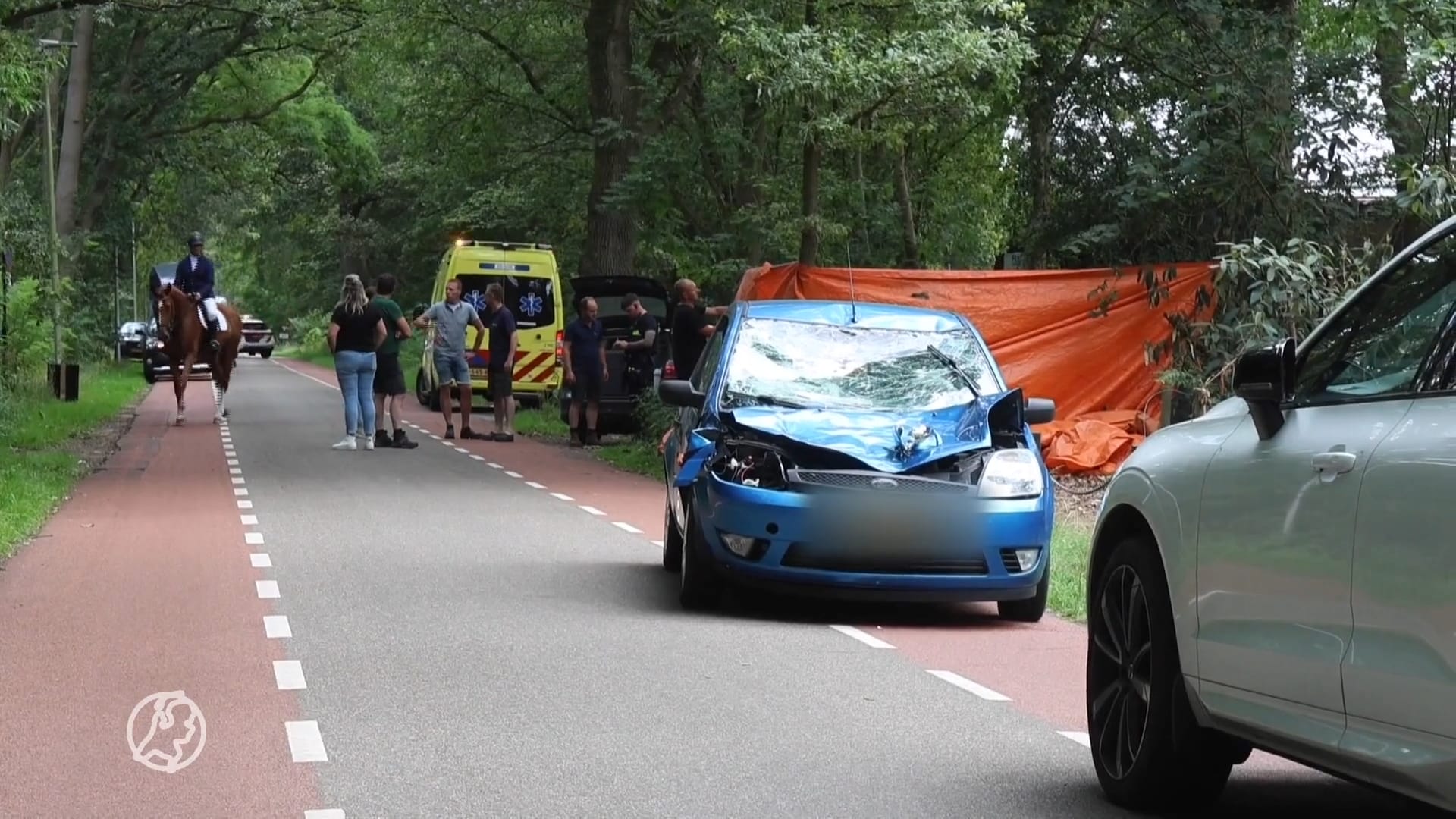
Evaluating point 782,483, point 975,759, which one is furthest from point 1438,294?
point 782,483

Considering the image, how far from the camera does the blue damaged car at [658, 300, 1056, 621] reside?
1012 centimetres

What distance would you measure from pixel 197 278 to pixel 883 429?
18711 mm

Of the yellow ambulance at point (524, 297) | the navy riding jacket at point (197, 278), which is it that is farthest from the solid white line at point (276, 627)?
the yellow ambulance at point (524, 297)

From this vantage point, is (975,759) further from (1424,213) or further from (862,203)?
(862,203)

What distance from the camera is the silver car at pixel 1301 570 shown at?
4539 millimetres

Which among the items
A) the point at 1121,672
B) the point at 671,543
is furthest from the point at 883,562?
the point at 1121,672

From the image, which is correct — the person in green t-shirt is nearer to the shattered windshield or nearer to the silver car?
the shattered windshield

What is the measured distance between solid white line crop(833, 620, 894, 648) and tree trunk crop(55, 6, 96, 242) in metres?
29.2

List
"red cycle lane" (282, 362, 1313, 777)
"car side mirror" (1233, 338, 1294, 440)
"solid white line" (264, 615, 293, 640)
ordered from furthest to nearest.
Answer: "solid white line" (264, 615, 293, 640) < "red cycle lane" (282, 362, 1313, 777) < "car side mirror" (1233, 338, 1294, 440)

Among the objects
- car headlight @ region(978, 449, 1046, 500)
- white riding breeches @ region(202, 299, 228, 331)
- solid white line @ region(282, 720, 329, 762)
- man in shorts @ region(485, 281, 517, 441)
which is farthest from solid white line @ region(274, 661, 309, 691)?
white riding breeches @ region(202, 299, 228, 331)

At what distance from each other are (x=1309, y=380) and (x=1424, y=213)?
12183 mm

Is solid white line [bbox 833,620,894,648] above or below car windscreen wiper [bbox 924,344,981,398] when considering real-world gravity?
below

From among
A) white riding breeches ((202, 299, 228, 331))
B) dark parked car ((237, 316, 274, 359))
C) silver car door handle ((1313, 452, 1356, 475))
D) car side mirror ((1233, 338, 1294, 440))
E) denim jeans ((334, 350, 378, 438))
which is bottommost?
dark parked car ((237, 316, 274, 359))

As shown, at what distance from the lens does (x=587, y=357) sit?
2431cm
